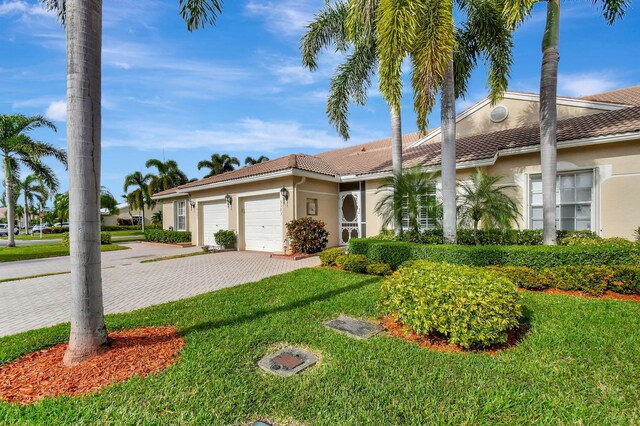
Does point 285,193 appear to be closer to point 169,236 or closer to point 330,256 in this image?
point 330,256

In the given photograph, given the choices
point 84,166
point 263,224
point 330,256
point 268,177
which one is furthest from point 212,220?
point 84,166

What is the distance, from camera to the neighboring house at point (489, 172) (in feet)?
27.2

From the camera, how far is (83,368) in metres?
3.24

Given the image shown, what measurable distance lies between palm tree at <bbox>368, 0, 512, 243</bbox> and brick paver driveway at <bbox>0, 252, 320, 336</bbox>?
236 inches

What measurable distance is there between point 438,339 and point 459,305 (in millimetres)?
656

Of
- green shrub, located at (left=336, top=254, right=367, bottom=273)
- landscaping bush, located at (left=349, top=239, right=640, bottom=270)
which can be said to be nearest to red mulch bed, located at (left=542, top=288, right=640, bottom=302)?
landscaping bush, located at (left=349, top=239, right=640, bottom=270)

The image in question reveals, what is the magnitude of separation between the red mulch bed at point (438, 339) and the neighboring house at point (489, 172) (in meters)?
5.41

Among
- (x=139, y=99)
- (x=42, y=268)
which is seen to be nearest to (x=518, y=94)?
(x=139, y=99)

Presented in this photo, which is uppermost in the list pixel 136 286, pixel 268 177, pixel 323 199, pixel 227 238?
pixel 268 177

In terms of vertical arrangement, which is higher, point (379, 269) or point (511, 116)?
point (511, 116)

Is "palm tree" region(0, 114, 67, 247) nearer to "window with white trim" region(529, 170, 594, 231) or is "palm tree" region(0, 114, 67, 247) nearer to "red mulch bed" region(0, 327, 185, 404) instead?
"red mulch bed" region(0, 327, 185, 404)

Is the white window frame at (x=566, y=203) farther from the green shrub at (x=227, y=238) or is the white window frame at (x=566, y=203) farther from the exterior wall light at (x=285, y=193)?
the green shrub at (x=227, y=238)

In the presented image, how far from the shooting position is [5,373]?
3270mm

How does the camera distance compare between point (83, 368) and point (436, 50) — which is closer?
point (83, 368)
